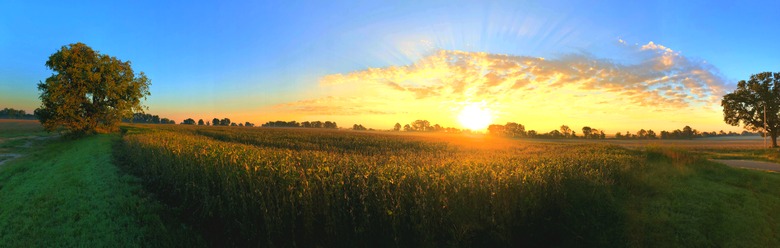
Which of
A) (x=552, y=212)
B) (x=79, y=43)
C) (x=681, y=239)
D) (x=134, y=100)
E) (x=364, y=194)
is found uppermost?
(x=79, y=43)

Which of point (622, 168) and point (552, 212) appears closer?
point (552, 212)

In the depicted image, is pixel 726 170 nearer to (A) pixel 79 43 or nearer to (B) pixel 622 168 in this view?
(B) pixel 622 168

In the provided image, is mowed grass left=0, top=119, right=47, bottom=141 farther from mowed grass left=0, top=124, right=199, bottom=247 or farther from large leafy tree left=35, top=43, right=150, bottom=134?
mowed grass left=0, top=124, right=199, bottom=247

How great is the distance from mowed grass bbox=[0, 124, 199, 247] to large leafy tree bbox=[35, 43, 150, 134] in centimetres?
2672

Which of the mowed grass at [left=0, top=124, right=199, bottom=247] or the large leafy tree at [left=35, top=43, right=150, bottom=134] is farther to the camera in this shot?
the large leafy tree at [left=35, top=43, right=150, bottom=134]

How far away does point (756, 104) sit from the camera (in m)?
42.4

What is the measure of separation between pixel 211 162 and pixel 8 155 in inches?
996

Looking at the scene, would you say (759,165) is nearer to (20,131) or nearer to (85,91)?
(85,91)

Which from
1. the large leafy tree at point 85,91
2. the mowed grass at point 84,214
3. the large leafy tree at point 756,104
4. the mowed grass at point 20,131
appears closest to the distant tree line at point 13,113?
the mowed grass at point 20,131

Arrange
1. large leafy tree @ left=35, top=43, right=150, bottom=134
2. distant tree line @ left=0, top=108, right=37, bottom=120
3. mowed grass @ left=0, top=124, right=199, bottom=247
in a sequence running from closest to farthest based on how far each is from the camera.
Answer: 1. mowed grass @ left=0, top=124, right=199, bottom=247
2. large leafy tree @ left=35, top=43, right=150, bottom=134
3. distant tree line @ left=0, top=108, right=37, bottom=120

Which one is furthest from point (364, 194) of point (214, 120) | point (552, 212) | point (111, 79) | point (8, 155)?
point (214, 120)

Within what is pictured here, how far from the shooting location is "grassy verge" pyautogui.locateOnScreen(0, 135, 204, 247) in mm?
6395

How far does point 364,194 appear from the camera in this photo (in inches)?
216

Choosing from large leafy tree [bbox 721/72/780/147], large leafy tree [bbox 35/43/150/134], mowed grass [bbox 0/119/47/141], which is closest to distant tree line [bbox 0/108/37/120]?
mowed grass [bbox 0/119/47/141]
